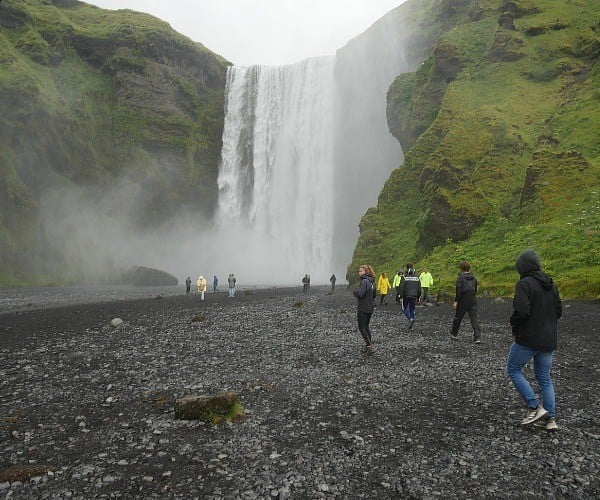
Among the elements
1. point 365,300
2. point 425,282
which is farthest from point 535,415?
point 425,282

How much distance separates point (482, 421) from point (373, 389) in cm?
247

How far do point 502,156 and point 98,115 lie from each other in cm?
6812

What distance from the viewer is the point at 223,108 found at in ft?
283

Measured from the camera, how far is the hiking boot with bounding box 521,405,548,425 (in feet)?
22.2

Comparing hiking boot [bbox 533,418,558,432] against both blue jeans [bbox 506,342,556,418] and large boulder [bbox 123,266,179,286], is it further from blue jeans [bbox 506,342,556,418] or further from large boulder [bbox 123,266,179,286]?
large boulder [bbox 123,266,179,286]

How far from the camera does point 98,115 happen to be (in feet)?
247

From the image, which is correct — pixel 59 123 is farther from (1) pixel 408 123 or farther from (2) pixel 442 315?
(2) pixel 442 315

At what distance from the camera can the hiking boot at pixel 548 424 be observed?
664cm

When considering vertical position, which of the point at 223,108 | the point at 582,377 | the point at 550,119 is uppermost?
the point at 223,108

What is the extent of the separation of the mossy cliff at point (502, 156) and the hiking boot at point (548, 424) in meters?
18.0

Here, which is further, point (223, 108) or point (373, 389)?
point (223, 108)

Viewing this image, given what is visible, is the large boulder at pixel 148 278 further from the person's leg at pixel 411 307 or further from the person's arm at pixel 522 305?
the person's arm at pixel 522 305

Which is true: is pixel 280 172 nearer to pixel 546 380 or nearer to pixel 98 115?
pixel 98 115

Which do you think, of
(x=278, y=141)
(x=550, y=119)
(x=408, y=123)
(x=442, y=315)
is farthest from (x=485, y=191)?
(x=278, y=141)
